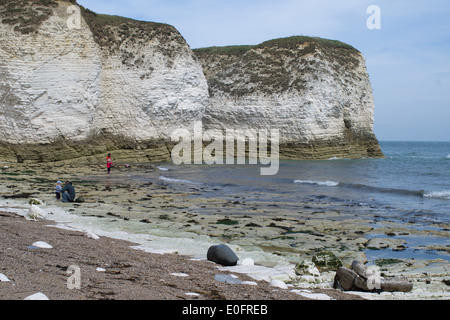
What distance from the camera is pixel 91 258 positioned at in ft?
18.6

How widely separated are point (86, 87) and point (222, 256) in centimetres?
2374

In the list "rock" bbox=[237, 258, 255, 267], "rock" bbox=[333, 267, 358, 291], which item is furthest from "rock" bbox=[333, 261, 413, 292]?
"rock" bbox=[237, 258, 255, 267]

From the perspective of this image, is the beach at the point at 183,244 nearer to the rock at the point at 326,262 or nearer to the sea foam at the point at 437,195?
the rock at the point at 326,262

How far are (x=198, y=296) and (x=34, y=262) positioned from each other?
6.76ft

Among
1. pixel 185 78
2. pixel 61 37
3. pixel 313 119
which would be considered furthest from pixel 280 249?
pixel 313 119

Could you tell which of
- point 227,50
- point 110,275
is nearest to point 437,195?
point 110,275

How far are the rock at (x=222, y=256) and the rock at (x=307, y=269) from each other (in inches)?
37.4

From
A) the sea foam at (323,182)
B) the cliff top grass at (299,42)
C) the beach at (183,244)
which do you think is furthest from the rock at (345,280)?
the cliff top grass at (299,42)

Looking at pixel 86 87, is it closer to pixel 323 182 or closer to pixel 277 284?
pixel 323 182

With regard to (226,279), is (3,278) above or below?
above

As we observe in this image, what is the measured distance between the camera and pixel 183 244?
7965 millimetres

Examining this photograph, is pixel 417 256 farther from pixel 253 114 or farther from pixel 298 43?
pixel 298 43
